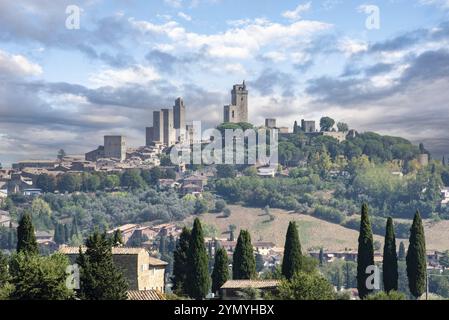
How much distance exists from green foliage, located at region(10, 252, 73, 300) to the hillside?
137 meters

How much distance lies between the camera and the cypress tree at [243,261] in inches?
1976

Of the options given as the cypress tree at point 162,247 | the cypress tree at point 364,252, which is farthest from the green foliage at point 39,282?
the cypress tree at point 162,247

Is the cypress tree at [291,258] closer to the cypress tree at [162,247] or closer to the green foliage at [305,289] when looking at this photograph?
the green foliage at [305,289]

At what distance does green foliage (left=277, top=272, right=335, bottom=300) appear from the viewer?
3875 cm

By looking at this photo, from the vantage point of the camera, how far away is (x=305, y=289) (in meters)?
39.0

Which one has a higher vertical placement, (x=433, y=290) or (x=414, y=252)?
(x=414, y=252)

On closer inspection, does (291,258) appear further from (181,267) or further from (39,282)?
(39,282)

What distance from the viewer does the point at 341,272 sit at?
135m

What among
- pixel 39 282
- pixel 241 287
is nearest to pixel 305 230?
pixel 241 287

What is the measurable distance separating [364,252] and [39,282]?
22.0m

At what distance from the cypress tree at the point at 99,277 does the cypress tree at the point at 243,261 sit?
48.7ft
